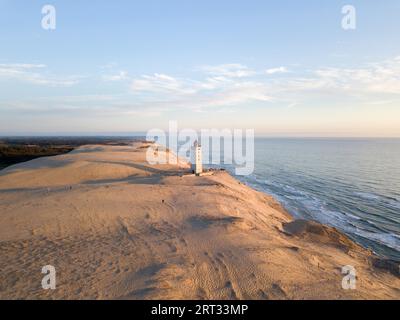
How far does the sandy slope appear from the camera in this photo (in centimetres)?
905

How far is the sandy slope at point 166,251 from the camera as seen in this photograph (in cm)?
905

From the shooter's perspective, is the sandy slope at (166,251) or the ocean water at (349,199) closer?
the sandy slope at (166,251)

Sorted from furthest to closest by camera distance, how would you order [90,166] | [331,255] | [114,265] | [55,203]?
[90,166], [55,203], [331,255], [114,265]

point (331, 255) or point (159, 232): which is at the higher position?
point (159, 232)

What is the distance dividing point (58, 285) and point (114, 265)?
1962mm

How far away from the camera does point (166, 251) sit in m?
11.6

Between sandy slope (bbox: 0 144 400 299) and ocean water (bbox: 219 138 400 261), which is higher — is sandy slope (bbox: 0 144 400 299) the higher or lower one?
the higher one

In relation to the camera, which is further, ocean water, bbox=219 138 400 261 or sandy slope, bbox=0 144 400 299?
ocean water, bbox=219 138 400 261

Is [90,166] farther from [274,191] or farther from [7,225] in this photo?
[274,191]

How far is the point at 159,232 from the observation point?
1392 cm

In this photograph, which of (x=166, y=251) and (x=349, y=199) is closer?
(x=166, y=251)

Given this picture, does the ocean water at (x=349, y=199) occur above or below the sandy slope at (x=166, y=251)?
below
